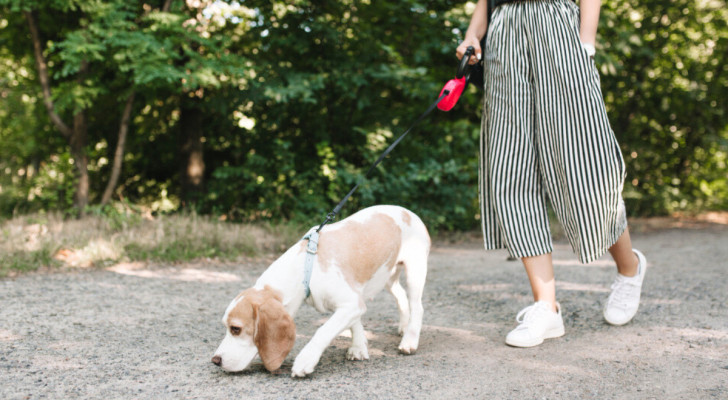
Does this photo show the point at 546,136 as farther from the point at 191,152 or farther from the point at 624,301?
the point at 191,152

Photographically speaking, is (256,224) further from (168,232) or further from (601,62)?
(601,62)

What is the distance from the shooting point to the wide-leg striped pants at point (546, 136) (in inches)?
114

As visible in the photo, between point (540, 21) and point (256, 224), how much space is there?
4346mm

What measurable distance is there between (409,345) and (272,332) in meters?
0.78

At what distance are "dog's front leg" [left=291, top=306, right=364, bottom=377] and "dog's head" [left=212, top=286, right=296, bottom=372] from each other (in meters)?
0.08

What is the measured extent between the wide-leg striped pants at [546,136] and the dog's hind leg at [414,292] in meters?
0.49

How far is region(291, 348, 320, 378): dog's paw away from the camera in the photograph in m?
2.42

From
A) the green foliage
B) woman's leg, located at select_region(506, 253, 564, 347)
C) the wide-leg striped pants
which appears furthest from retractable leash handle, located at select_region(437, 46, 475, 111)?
the green foliage

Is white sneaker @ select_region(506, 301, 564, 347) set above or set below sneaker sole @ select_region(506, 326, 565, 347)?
above

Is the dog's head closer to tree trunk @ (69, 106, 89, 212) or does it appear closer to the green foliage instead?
the green foliage

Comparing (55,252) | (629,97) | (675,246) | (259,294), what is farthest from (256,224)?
(629,97)

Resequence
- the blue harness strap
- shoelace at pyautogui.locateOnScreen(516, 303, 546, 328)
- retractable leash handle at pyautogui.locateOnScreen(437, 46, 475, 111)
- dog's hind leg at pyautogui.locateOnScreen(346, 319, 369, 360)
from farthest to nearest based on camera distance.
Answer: retractable leash handle at pyautogui.locateOnScreen(437, 46, 475, 111) → shoelace at pyautogui.locateOnScreen(516, 303, 546, 328) → dog's hind leg at pyautogui.locateOnScreen(346, 319, 369, 360) → the blue harness strap

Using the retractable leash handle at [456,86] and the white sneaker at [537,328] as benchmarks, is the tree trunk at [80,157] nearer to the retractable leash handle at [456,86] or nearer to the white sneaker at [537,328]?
the retractable leash handle at [456,86]

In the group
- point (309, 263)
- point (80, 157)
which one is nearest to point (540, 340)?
point (309, 263)
